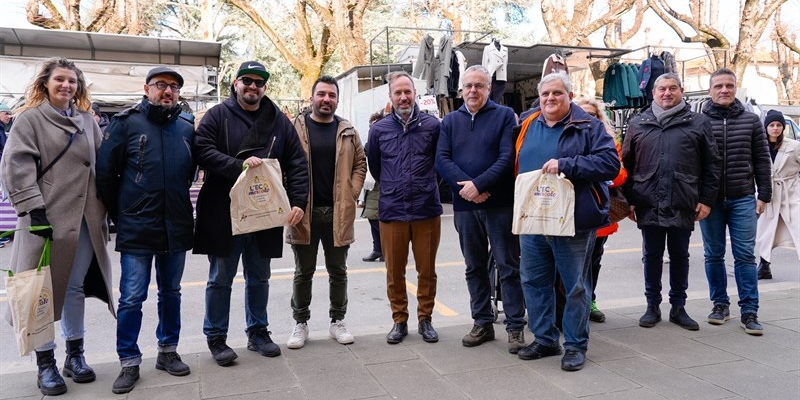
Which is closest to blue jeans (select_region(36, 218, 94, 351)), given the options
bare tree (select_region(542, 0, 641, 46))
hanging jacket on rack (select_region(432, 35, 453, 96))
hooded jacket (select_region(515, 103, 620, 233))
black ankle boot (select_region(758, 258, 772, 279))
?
hooded jacket (select_region(515, 103, 620, 233))

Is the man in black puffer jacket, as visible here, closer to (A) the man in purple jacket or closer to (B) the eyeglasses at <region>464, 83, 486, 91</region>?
(B) the eyeglasses at <region>464, 83, 486, 91</region>

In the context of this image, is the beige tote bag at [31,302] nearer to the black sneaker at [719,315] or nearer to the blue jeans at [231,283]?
the blue jeans at [231,283]

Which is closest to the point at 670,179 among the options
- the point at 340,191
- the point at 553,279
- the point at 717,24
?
the point at 553,279

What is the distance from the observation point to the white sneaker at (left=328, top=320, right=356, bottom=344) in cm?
447

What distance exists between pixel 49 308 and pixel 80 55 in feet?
32.3

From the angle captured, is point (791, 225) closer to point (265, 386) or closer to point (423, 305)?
point (423, 305)

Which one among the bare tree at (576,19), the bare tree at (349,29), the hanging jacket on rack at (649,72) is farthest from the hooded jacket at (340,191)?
the bare tree at (576,19)

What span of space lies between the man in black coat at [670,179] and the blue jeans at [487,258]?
1.20 metres

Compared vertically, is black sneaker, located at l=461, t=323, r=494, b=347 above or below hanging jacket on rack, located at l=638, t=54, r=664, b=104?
below

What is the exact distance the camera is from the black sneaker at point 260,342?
Answer: 4.23m

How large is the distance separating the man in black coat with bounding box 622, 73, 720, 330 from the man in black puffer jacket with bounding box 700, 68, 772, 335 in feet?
0.84

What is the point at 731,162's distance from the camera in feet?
15.7

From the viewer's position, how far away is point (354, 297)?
6141 mm

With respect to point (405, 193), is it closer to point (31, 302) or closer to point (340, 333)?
point (340, 333)
